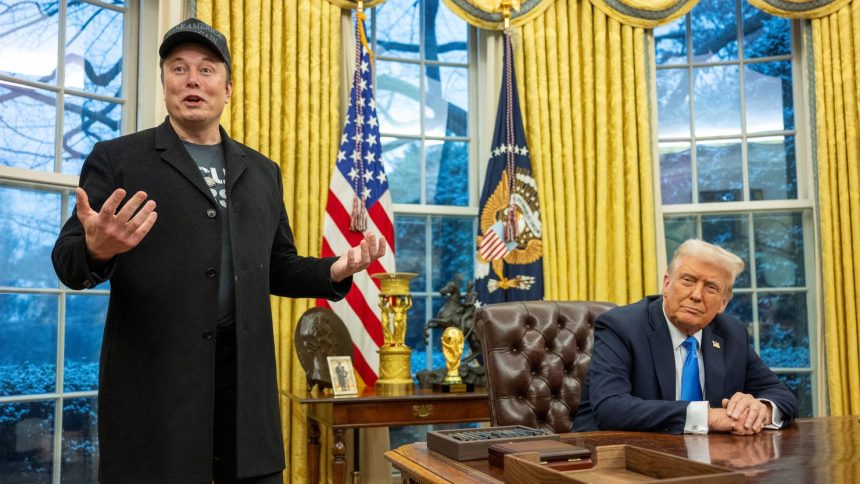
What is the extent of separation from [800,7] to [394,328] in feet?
9.41

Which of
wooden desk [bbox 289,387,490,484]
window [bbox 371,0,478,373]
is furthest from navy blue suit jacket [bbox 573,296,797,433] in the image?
window [bbox 371,0,478,373]

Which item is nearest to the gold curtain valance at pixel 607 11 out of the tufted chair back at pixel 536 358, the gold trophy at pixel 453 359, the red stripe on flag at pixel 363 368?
the gold trophy at pixel 453 359

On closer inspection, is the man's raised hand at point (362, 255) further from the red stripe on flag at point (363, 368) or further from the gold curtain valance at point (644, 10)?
the gold curtain valance at point (644, 10)

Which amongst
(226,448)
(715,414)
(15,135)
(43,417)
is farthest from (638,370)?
(15,135)

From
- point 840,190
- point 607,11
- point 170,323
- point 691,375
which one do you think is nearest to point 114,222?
point 170,323

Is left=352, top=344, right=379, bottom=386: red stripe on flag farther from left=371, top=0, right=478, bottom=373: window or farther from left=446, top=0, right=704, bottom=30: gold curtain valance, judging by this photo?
left=446, top=0, right=704, bottom=30: gold curtain valance

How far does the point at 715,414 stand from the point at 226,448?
1.10 m

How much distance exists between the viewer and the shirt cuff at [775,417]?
1.90 m

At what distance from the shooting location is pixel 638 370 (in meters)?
2.16

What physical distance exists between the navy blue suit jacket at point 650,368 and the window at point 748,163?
2.47m

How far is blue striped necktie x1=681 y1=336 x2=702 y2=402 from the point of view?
7.07 feet

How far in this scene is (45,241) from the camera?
3.45m

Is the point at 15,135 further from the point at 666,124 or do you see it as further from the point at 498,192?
the point at 666,124

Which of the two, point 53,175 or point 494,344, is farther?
point 53,175
